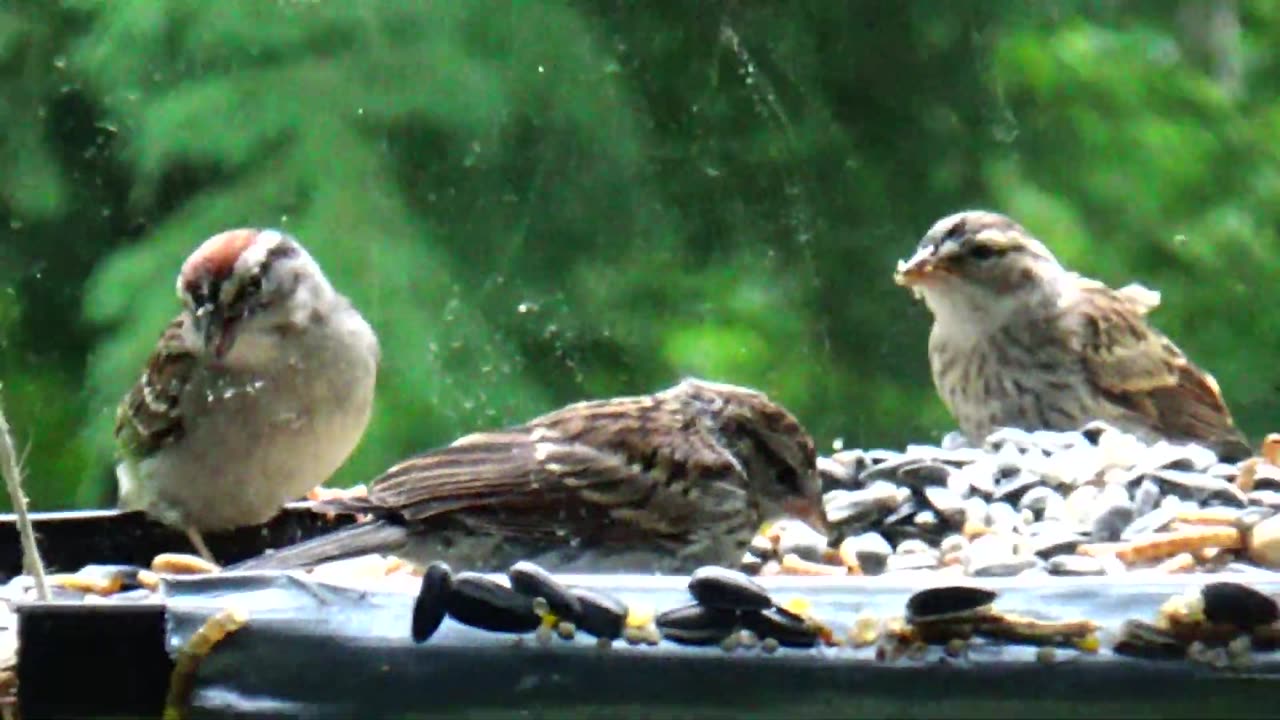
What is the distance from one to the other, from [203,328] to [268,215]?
1.47m

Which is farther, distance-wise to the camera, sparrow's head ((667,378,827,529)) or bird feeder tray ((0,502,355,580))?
bird feeder tray ((0,502,355,580))

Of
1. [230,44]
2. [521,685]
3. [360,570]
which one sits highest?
[230,44]

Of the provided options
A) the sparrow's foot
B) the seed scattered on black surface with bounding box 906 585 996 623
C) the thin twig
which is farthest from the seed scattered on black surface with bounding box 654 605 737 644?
the sparrow's foot

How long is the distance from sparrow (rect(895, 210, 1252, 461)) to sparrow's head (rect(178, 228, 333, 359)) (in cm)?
117

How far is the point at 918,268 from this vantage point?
4.01 meters

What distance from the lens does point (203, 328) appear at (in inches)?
130

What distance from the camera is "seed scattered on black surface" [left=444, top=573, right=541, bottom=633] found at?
1511 mm

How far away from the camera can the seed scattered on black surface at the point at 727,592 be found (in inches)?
58.2

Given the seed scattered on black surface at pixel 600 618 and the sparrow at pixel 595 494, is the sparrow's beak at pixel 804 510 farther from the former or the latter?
the seed scattered on black surface at pixel 600 618

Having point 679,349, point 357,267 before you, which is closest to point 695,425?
point 357,267

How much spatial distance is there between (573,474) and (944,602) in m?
0.84

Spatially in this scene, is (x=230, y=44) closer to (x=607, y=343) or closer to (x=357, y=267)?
(x=357, y=267)

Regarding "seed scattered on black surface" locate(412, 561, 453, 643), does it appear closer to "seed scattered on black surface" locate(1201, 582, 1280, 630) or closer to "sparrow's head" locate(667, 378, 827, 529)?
"seed scattered on black surface" locate(1201, 582, 1280, 630)

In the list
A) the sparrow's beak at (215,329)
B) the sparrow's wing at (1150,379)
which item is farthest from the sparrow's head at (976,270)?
the sparrow's beak at (215,329)
